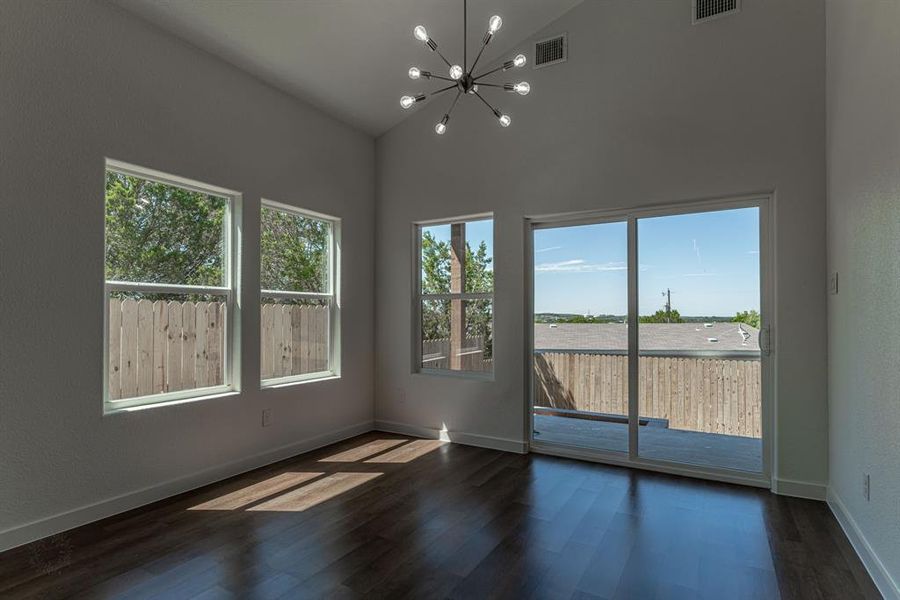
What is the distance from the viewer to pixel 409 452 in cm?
448

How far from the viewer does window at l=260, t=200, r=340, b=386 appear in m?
4.26

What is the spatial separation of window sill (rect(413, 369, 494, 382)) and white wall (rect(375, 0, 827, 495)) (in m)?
0.08

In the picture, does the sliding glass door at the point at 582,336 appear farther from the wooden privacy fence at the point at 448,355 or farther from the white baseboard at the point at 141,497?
the white baseboard at the point at 141,497

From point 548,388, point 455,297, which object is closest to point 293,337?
point 455,297

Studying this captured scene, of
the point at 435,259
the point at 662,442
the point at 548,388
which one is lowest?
the point at 662,442

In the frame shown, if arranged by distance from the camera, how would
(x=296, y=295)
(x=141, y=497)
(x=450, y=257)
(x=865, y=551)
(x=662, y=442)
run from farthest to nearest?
1. (x=450, y=257)
2. (x=296, y=295)
3. (x=662, y=442)
4. (x=141, y=497)
5. (x=865, y=551)

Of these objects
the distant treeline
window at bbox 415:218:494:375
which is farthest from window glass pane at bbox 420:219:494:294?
the distant treeline

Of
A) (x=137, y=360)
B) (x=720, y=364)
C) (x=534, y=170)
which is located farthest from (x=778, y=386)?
(x=137, y=360)

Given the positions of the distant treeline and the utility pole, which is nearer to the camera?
the distant treeline

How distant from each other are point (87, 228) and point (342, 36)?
2385 mm

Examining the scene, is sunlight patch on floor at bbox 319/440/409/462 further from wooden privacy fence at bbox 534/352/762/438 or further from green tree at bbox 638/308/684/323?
green tree at bbox 638/308/684/323

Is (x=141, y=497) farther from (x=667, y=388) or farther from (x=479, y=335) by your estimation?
(x=667, y=388)

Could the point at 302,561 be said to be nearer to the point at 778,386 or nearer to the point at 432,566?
the point at 432,566

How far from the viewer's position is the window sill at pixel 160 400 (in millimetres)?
3164
